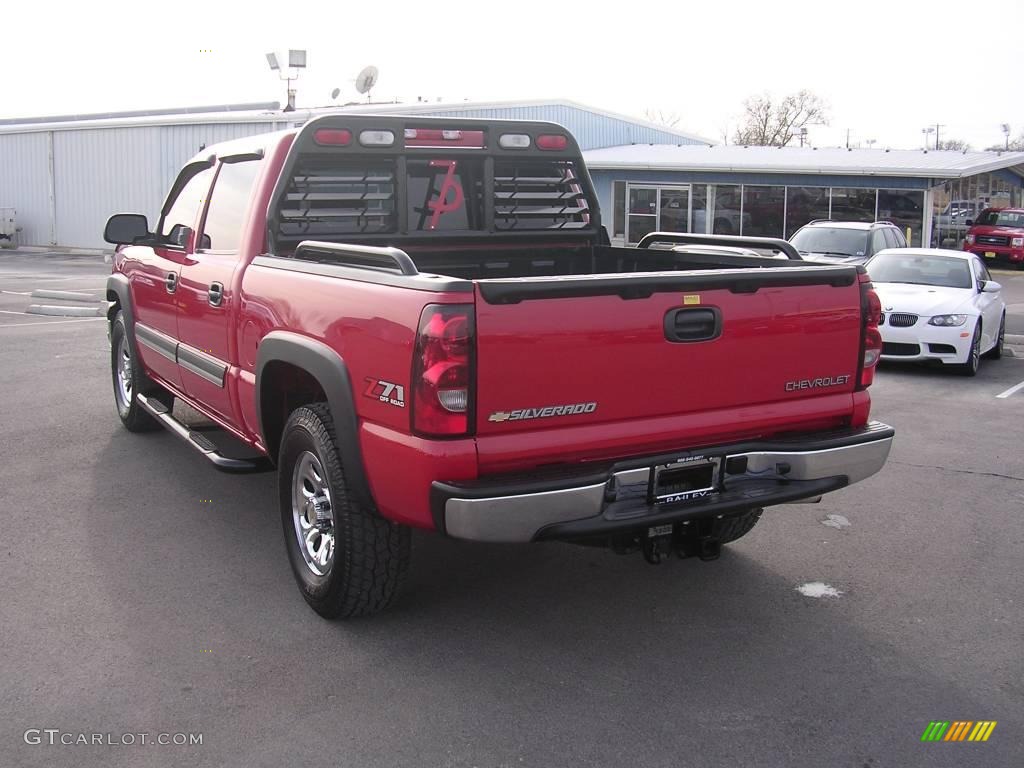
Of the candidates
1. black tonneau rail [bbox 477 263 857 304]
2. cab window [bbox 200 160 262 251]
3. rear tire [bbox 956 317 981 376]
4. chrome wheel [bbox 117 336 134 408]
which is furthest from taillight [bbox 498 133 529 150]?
rear tire [bbox 956 317 981 376]

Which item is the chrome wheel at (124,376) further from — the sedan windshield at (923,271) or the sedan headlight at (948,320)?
the sedan windshield at (923,271)

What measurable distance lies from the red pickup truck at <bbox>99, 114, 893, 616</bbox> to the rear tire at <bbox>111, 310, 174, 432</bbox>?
1.52 m

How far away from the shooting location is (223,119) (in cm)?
2800

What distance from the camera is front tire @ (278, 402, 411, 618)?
13.8 feet

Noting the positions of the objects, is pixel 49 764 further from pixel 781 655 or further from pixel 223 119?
pixel 223 119

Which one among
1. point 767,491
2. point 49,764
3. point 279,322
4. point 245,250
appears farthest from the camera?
point 245,250

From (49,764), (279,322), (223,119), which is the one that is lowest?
(49,764)

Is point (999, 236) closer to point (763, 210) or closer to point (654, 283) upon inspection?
point (763, 210)

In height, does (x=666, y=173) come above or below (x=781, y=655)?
above

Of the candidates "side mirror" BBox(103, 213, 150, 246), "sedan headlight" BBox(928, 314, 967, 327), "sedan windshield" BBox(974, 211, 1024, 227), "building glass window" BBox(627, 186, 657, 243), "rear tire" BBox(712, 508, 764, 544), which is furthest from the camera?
"building glass window" BBox(627, 186, 657, 243)

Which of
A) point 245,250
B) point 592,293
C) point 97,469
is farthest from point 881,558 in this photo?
point 97,469

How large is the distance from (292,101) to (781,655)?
28.3 m

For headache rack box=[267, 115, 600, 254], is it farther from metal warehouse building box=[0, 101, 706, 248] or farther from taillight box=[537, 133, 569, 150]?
metal warehouse building box=[0, 101, 706, 248]

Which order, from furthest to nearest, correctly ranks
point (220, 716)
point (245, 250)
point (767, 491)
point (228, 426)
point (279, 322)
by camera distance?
point (228, 426) → point (245, 250) → point (279, 322) → point (767, 491) → point (220, 716)
